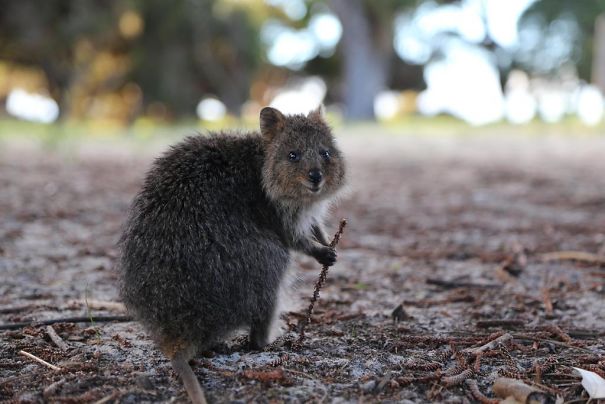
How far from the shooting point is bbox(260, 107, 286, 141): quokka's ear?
3.73 metres

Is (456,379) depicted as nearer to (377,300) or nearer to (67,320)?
(377,300)

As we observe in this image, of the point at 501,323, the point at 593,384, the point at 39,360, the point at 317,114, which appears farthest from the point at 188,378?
the point at 317,114

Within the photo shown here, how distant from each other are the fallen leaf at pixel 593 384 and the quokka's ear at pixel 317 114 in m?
2.10

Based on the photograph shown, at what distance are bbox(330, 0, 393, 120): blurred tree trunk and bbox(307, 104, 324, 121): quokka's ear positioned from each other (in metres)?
22.0

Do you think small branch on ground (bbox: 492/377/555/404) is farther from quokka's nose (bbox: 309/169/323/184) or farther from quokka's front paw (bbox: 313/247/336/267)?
quokka's nose (bbox: 309/169/323/184)

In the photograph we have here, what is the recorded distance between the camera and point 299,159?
11.9 feet

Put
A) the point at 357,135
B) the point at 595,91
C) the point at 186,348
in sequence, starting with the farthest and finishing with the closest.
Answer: the point at 595,91 → the point at 357,135 → the point at 186,348

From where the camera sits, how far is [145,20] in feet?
73.7

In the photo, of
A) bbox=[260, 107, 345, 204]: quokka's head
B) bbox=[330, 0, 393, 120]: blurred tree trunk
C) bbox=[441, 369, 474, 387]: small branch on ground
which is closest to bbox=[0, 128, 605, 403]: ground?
bbox=[441, 369, 474, 387]: small branch on ground

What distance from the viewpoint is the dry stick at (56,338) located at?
10.3 feet

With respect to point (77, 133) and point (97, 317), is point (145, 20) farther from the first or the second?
point (97, 317)

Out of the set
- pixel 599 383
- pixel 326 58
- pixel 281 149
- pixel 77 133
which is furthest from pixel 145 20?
pixel 599 383

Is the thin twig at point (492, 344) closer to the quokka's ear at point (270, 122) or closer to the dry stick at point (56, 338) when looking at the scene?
the quokka's ear at point (270, 122)

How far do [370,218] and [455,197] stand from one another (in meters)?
1.59
